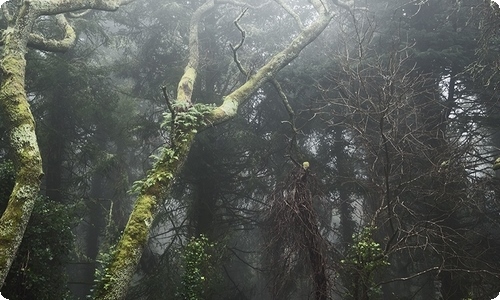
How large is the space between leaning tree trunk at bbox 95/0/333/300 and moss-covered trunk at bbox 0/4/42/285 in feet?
4.30

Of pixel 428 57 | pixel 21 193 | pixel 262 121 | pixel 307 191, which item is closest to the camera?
pixel 21 193

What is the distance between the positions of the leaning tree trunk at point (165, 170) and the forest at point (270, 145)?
31 mm

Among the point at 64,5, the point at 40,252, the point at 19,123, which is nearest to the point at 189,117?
the point at 19,123

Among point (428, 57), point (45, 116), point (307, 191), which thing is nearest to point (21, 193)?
point (307, 191)

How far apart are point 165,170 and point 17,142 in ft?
7.34

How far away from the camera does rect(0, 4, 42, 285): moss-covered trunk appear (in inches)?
184

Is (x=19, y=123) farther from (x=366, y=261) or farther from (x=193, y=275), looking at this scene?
(x=366, y=261)

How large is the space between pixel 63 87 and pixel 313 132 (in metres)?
8.53

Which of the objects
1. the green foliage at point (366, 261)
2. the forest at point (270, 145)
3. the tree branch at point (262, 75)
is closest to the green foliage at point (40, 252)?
the forest at point (270, 145)

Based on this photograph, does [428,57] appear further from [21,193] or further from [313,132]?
[21,193]

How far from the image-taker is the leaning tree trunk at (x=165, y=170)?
5139 millimetres

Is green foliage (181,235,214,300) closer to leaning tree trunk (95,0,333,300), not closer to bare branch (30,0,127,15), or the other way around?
leaning tree trunk (95,0,333,300)

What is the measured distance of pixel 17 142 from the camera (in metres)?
5.16

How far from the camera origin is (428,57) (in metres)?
10.1
